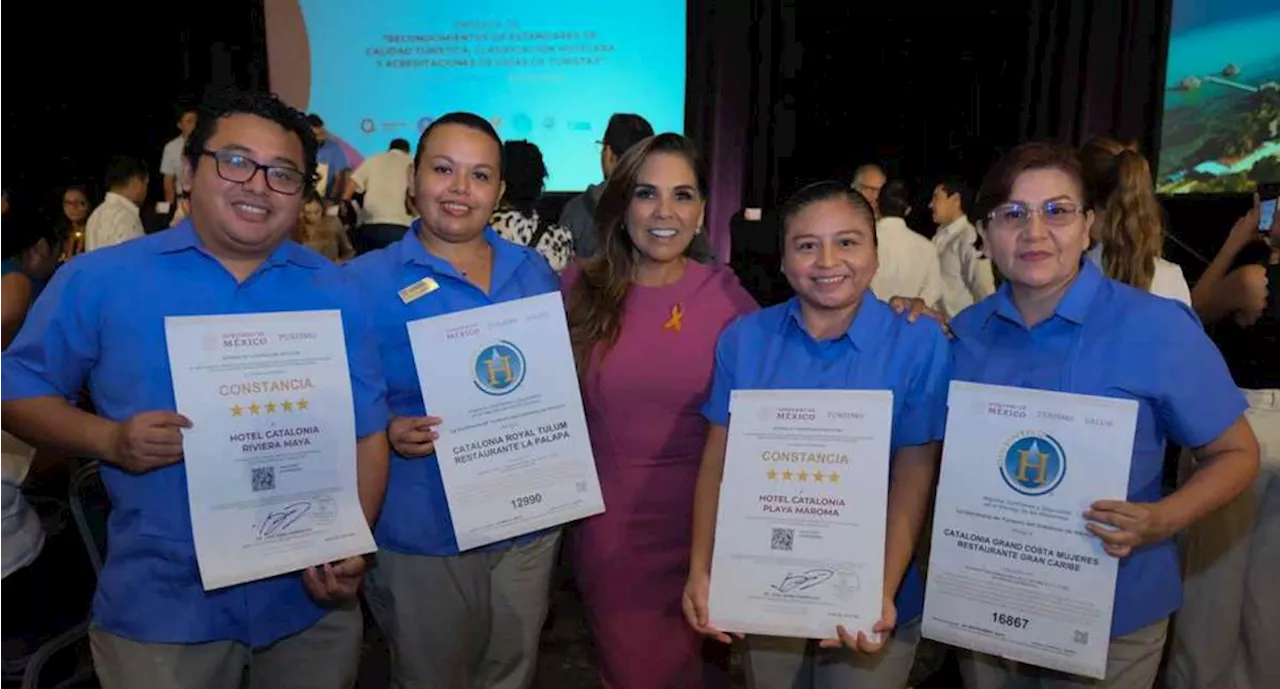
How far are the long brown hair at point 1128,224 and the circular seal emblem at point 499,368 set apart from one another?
158 centimetres

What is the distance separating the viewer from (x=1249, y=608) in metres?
2.75

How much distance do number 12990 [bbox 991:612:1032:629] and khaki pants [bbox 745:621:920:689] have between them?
25 cm

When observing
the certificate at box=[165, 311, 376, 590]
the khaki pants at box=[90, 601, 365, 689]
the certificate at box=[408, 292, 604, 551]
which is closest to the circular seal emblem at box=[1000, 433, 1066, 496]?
the certificate at box=[408, 292, 604, 551]

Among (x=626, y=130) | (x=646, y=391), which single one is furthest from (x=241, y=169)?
(x=626, y=130)

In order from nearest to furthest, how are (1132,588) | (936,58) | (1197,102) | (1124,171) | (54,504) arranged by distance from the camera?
(1132,588), (1124,171), (54,504), (1197,102), (936,58)

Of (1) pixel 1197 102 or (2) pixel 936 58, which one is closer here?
(1) pixel 1197 102

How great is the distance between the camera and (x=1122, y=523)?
→ 1.62 meters

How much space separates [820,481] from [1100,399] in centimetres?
52

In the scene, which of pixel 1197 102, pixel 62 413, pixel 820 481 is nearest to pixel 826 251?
pixel 820 481

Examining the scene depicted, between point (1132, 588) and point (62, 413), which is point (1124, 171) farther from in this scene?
point (62, 413)

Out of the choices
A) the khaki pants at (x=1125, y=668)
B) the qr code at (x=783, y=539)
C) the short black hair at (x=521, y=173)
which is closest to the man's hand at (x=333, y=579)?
the qr code at (x=783, y=539)

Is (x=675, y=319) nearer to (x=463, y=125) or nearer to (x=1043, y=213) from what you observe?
(x=463, y=125)

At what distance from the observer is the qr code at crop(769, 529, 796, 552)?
5.90 feet
